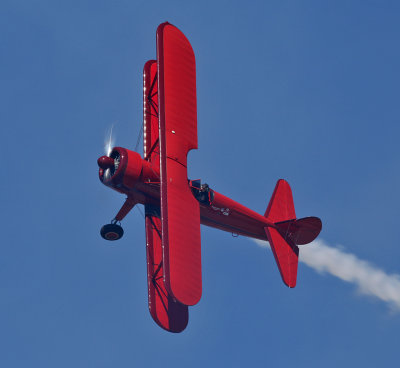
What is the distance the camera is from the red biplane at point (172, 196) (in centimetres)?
2191

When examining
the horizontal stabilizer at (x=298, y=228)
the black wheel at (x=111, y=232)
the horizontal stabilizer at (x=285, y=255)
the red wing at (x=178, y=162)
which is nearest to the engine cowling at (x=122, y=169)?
the red wing at (x=178, y=162)

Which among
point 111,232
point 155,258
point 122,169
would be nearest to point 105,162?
point 122,169

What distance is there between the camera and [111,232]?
24.5 metres

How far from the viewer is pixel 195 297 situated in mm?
21406

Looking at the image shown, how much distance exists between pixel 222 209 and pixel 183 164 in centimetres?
306

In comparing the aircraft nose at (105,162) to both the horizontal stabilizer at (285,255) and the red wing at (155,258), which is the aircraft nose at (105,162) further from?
the horizontal stabilizer at (285,255)

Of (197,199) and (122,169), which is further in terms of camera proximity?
(197,199)

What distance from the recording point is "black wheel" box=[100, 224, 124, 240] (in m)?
24.5

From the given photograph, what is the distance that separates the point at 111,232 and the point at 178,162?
3654 mm

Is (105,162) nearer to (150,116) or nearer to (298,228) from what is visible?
(150,116)

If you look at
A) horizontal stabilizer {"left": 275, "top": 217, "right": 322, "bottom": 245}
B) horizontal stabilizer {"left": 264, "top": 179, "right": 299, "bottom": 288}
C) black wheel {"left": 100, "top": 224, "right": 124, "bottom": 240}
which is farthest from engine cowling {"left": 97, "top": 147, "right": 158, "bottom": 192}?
horizontal stabilizer {"left": 275, "top": 217, "right": 322, "bottom": 245}

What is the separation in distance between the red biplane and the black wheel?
0.12 feet

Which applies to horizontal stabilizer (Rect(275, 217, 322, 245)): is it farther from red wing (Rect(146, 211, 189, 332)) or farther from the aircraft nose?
the aircraft nose

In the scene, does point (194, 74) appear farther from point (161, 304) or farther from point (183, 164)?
point (161, 304)
